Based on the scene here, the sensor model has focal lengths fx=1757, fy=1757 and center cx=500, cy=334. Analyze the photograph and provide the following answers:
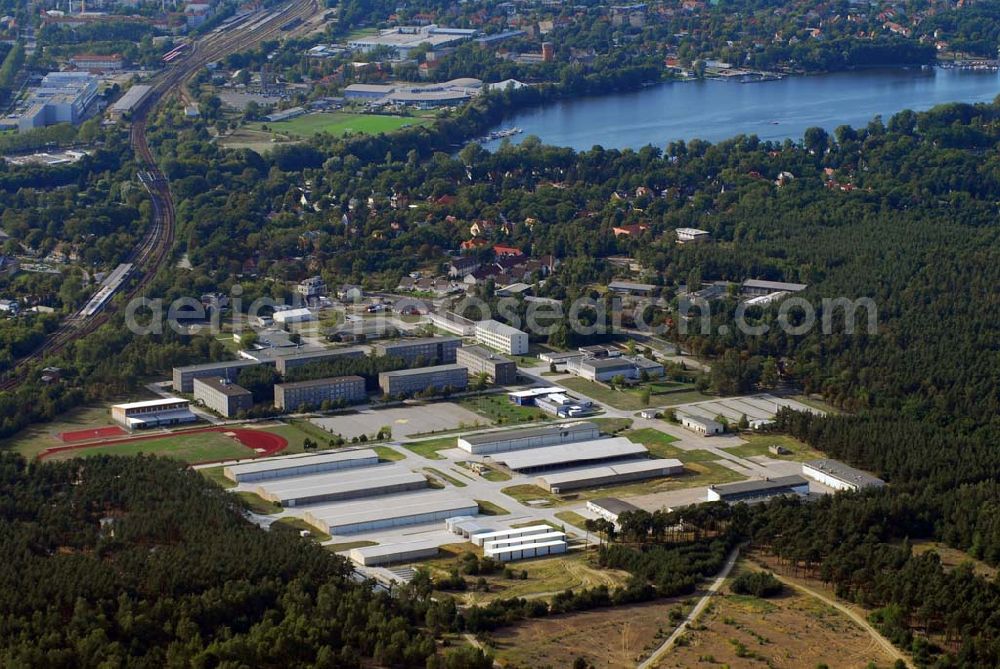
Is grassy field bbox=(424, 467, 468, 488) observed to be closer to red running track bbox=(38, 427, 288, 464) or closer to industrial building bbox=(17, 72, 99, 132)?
red running track bbox=(38, 427, 288, 464)

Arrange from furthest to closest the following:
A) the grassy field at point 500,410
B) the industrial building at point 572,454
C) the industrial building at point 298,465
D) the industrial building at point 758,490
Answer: the grassy field at point 500,410
the industrial building at point 572,454
the industrial building at point 298,465
the industrial building at point 758,490

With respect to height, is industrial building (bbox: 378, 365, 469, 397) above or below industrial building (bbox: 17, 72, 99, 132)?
below

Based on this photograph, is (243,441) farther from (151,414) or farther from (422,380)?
(422,380)

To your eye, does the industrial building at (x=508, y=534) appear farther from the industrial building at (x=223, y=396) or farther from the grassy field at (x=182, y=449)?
the industrial building at (x=223, y=396)

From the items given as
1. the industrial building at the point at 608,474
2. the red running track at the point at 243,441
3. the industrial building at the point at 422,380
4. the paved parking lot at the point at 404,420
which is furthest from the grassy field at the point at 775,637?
the industrial building at the point at 422,380

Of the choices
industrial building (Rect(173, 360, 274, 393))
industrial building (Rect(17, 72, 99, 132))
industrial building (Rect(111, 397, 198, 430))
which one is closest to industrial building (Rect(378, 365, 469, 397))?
industrial building (Rect(173, 360, 274, 393))

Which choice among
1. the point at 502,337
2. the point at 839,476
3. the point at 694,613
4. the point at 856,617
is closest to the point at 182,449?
the point at 502,337
